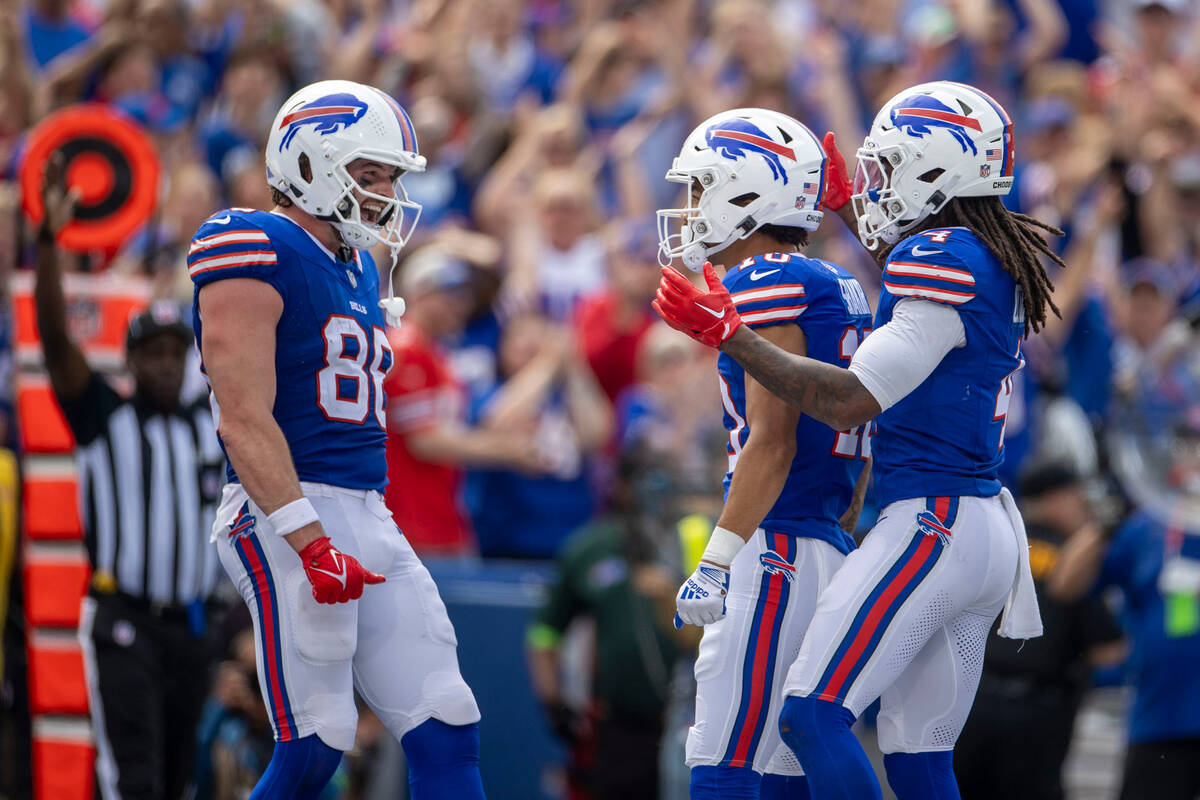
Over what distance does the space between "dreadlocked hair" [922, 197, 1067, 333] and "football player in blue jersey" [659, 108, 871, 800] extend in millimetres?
361

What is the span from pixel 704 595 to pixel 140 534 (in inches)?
112

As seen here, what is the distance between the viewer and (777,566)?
14.5 ft

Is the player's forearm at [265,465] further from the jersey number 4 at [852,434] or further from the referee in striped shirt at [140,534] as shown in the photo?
the referee in striped shirt at [140,534]

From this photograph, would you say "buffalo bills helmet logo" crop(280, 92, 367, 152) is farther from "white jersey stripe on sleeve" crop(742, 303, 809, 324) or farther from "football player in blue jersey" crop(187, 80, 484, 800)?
"white jersey stripe on sleeve" crop(742, 303, 809, 324)

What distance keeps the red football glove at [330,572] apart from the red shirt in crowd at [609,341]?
5.02 metres

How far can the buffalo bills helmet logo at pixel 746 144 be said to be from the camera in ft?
14.9

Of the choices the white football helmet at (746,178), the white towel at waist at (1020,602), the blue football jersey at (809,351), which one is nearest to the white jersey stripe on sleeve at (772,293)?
the blue football jersey at (809,351)

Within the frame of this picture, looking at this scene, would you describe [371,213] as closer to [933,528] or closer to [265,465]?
[265,465]

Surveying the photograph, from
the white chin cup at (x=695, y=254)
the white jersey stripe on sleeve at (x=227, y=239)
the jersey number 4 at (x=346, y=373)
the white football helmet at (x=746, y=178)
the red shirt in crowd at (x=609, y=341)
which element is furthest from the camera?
the red shirt in crowd at (x=609, y=341)

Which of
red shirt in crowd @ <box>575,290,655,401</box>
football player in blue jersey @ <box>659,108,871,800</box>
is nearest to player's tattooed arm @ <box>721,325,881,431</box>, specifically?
football player in blue jersey @ <box>659,108,871,800</box>

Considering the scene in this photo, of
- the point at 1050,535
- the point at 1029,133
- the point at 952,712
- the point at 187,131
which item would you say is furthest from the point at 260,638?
the point at 1029,133

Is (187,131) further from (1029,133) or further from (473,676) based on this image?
(1029,133)

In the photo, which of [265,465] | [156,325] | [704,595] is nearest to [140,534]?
[156,325]

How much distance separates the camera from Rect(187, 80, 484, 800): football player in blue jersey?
4.29 metres
